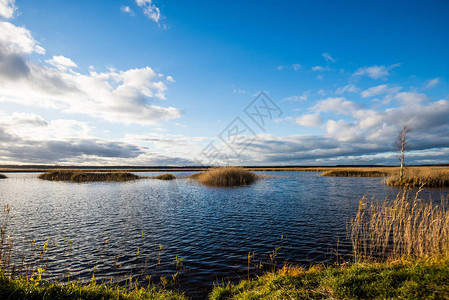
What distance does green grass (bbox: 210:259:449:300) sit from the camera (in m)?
4.69

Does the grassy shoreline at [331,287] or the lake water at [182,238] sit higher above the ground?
the grassy shoreline at [331,287]

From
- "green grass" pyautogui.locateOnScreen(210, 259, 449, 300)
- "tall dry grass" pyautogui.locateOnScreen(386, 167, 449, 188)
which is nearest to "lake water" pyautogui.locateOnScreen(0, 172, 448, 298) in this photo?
"green grass" pyautogui.locateOnScreen(210, 259, 449, 300)

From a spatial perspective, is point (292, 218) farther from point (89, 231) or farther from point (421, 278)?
point (89, 231)

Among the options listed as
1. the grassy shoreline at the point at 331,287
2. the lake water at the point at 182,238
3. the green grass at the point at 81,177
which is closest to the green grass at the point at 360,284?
the grassy shoreline at the point at 331,287

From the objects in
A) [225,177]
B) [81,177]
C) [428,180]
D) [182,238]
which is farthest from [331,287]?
[81,177]

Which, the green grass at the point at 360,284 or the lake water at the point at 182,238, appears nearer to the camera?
the green grass at the point at 360,284

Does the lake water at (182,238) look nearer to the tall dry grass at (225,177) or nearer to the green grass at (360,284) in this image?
the green grass at (360,284)

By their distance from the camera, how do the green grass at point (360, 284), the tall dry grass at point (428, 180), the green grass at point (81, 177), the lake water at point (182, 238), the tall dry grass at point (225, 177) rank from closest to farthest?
the green grass at point (360, 284) < the lake water at point (182, 238) < the tall dry grass at point (428, 180) < the tall dry grass at point (225, 177) < the green grass at point (81, 177)

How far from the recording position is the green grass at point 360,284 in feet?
15.4

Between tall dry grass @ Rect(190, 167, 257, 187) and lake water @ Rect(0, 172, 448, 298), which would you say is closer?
lake water @ Rect(0, 172, 448, 298)

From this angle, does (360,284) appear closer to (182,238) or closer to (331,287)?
(331,287)

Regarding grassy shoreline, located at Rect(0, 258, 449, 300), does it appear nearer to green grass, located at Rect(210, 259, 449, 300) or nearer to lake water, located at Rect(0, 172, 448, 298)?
green grass, located at Rect(210, 259, 449, 300)

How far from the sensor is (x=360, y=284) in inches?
208

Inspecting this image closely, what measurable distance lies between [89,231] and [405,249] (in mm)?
15834
